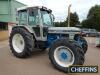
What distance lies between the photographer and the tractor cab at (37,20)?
9.42m

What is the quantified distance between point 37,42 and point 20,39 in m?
0.91

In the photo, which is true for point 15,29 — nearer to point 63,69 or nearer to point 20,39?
point 20,39

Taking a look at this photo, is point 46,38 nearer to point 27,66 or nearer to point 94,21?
point 27,66

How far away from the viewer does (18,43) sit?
398 inches

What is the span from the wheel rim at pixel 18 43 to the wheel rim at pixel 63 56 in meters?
→ 2.21

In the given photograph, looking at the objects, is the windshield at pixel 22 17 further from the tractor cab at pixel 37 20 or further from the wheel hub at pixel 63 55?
the wheel hub at pixel 63 55

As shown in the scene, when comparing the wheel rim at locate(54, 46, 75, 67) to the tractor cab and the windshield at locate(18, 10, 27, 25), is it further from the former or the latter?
the windshield at locate(18, 10, 27, 25)

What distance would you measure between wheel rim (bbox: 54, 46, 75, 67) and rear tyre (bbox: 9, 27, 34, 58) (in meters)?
1.59

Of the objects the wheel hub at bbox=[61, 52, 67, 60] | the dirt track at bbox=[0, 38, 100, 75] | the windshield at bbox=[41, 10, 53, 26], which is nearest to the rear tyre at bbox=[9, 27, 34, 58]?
the dirt track at bbox=[0, 38, 100, 75]

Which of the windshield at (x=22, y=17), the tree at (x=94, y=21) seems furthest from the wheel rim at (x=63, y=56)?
the tree at (x=94, y=21)

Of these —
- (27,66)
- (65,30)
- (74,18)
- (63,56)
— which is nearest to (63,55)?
(63,56)

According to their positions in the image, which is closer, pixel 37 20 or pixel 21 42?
pixel 37 20

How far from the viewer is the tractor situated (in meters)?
7.73

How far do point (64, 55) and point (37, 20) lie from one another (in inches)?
100
